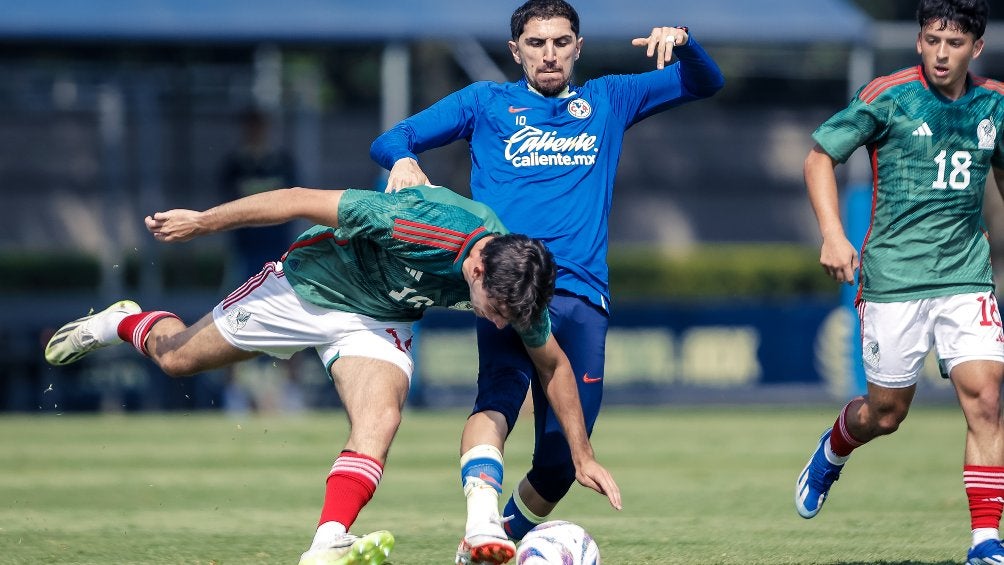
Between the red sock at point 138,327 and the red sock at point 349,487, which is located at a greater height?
the red sock at point 138,327

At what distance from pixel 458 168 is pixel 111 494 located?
1698 cm

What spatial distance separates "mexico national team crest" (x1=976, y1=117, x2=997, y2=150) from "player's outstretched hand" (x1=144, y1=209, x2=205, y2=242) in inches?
129

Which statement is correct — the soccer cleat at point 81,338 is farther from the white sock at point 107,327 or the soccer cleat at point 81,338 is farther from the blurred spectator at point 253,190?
the blurred spectator at point 253,190

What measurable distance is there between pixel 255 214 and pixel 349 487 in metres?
1.12

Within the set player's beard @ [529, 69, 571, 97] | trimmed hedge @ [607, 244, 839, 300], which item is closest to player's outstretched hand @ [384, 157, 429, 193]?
player's beard @ [529, 69, 571, 97]

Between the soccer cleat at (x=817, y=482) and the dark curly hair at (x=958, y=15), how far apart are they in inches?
81.4

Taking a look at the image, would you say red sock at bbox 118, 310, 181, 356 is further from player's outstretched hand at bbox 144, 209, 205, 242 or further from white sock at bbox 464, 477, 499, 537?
white sock at bbox 464, 477, 499, 537

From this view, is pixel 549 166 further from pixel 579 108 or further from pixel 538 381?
pixel 538 381

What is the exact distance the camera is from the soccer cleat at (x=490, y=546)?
5457mm

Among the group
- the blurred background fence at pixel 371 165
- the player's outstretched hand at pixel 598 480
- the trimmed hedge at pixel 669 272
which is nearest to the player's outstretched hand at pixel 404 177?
the player's outstretched hand at pixel 598 480

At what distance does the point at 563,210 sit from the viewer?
640 cm

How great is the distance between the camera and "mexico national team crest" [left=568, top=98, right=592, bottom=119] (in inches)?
258

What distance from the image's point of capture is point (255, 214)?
5820 millimetres

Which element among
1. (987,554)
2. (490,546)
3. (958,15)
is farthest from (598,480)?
(958,15)
